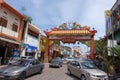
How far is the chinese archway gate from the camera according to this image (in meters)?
32.9

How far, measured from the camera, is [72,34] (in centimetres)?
3403

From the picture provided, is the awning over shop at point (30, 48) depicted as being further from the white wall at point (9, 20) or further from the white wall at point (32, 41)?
the white wall at point (9, 20)

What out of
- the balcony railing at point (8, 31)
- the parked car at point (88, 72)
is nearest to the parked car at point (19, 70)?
the parked car at point (88, 72)

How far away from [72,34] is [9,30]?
48.2ft

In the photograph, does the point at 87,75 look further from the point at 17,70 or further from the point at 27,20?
the point at 27,20

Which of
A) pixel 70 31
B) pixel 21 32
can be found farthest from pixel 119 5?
pixel 21 32

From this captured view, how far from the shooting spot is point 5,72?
1104cm

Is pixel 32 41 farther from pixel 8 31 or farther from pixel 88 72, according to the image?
pixel 88 72

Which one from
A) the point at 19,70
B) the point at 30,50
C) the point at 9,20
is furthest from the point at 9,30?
the point at 19,70

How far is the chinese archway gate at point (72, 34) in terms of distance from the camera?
32.9 meters

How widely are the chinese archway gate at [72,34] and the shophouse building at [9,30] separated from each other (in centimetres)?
999

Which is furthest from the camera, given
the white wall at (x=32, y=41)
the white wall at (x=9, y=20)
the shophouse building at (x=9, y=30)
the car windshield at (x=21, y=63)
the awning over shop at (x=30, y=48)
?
the white wall at (x=32, y=41)

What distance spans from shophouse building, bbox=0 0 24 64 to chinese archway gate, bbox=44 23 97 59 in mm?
9993

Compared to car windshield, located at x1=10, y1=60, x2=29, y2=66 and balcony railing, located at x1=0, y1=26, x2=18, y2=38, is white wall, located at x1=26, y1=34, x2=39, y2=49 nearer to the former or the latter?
balcony railing, located at x1=0, y1=26, x2=18, y2=38
